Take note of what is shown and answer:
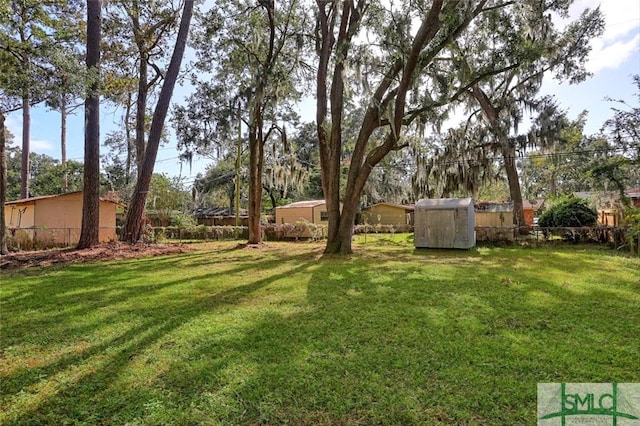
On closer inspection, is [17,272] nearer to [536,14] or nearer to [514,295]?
[514,295]

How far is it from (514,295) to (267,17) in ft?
40.3

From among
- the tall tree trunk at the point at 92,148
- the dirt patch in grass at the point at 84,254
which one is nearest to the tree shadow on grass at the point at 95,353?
the dirt patch in grass at the point at 84,254

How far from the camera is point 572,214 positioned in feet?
44.1

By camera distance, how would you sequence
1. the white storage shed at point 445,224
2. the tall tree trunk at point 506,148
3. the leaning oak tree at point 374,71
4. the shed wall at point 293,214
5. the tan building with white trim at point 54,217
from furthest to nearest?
1. the shed wall at point 293,214
2. the tall tree trunk at point 506,148
3. the tan building with white trim at point 54,217
4. the white storage shed at point 445,224
5. the leaning oak tree at point 374,71

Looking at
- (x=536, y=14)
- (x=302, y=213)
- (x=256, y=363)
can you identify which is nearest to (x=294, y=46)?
(x=536, y=14)

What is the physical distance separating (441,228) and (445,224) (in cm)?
20

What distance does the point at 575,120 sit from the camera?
2347cm

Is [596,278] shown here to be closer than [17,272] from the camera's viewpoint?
Yes

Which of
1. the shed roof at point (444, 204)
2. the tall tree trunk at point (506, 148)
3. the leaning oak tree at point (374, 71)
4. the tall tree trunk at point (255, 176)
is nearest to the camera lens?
the leaning oak tree at point (374, 71)

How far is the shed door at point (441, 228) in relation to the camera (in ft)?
40.7

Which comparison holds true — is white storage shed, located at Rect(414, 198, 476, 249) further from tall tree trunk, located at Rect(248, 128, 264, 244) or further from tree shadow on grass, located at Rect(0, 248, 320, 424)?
tree shadow on grass, located at Rect(0, 248, 320, 424)

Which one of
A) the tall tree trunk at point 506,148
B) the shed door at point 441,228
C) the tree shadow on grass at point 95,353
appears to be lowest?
the tree shadow on grass at point 95,353

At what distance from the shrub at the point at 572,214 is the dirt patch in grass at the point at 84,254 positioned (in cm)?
1396

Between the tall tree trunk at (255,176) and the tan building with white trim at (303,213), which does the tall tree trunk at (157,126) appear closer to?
the tall tree trunk at (255,176)
